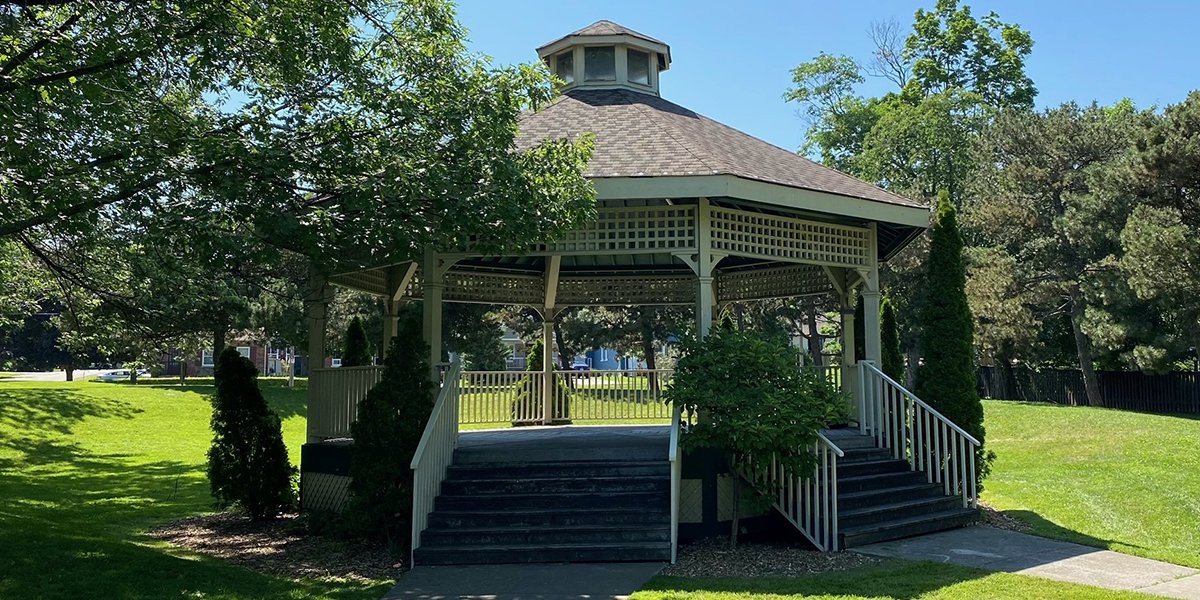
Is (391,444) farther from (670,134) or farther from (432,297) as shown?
(670,134)

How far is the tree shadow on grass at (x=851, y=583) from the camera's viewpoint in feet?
24.5

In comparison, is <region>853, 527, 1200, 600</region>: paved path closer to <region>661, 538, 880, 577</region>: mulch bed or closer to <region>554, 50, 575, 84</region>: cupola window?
<region>661, 538, 880, 577</region>: mulch bed

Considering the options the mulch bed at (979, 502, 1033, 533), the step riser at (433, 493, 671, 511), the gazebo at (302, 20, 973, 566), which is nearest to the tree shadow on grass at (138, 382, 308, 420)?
the gazebo at (302, 20, 973, 566)

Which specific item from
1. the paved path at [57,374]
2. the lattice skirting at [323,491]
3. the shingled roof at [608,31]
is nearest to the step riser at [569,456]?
the lattice skirting at [323,491]

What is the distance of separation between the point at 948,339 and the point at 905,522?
3106 millimetres

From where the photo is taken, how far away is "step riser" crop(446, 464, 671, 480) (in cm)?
978

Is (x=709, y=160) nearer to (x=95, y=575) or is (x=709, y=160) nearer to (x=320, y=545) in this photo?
(x=320, y=545)

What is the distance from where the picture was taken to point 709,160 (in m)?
10.6

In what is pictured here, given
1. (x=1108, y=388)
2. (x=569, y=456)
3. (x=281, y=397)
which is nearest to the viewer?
(x=569, y=456)

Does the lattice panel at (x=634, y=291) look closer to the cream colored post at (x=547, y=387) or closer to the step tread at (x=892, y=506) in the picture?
the cream colored post at (x=547, y=387)

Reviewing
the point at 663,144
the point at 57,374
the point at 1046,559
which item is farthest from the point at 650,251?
the point at 57,374

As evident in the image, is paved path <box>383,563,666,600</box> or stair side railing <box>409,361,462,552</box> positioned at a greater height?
stair side railing <box>409,361,462,552</box>

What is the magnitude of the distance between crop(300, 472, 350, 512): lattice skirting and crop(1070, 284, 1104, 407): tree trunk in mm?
27809

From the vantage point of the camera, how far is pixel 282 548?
32.7 ft
